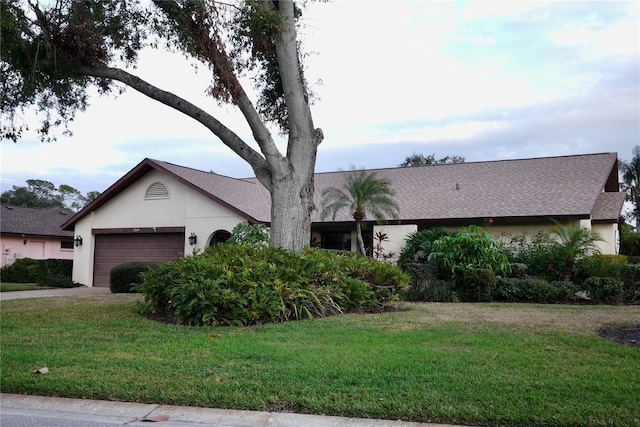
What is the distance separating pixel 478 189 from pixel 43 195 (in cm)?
5851

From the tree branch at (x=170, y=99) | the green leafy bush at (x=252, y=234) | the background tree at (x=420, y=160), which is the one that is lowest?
the green leafy bush at (x=252, y=234)

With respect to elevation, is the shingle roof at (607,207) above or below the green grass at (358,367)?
above

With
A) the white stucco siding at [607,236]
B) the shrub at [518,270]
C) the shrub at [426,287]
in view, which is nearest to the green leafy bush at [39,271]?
the shrub at [426,287]

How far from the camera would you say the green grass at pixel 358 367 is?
5.15 meters

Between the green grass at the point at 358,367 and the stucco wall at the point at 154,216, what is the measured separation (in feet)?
39.4

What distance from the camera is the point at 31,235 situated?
33375 mm

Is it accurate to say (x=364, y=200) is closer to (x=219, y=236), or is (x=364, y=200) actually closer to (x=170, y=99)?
(x=219, y=236)

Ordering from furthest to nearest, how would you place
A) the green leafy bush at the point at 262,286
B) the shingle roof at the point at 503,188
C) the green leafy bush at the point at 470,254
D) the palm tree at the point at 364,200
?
1. the palm tree at the point at 364,200
2. the shingle roof at the point at 503,188
3. the green leafy bush at the point at 470,254
4. the green leafy bush at the point at 262,286

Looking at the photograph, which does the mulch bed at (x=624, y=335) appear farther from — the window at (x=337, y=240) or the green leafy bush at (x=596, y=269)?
the window at (x=337, y=240)

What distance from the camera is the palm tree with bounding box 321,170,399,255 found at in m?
19.4

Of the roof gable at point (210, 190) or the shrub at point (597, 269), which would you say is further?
the roof gable at point (210, 190)

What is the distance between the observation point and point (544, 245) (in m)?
17.3

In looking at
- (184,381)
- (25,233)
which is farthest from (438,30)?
(25,233)

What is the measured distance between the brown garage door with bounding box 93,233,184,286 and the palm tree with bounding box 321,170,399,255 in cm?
655
